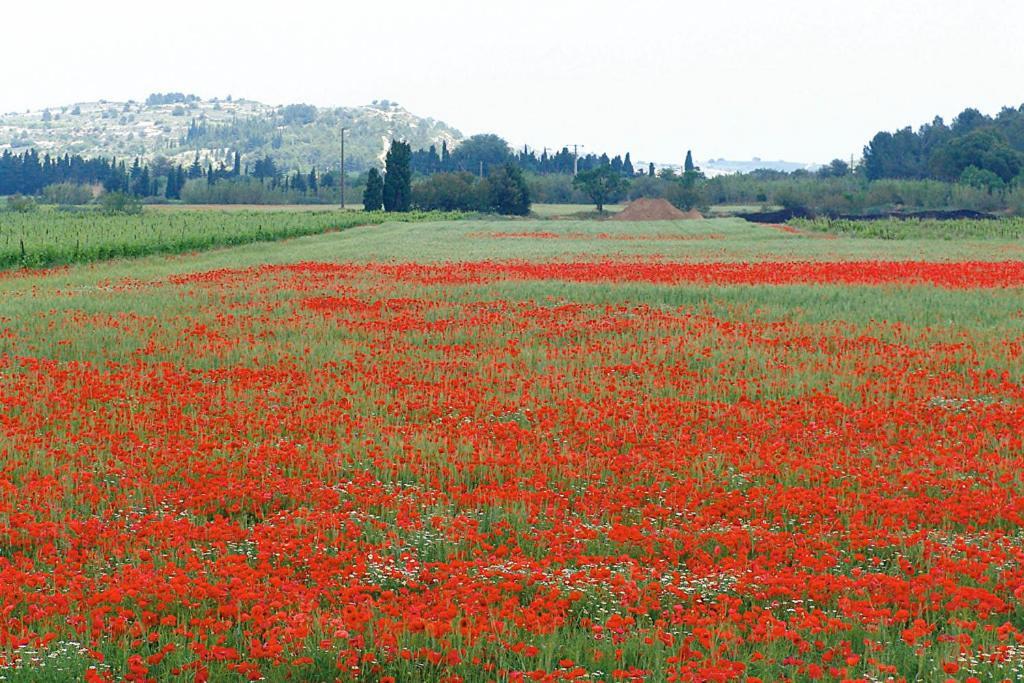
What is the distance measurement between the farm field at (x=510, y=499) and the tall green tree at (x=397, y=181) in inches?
3790

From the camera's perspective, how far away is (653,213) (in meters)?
106

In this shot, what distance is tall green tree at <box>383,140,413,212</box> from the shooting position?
11625 cm

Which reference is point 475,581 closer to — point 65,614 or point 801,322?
point 65,614

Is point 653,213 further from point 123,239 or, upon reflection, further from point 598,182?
point 123,239

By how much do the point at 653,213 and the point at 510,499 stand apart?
99.1m

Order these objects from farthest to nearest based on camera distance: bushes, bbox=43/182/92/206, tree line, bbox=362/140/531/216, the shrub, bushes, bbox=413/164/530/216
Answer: bushes, bbox=43/182/92/206
tree line, bbox=362/140/531/216
bushes, bbox=413/164/530/216
the shrub

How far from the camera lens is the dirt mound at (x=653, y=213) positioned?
106 m

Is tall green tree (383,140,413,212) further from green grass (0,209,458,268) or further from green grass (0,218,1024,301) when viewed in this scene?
green grass (0,218,1024,301)

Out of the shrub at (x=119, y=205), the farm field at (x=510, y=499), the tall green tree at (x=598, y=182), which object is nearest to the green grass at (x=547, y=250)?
the farm field at (x=510, y=499)

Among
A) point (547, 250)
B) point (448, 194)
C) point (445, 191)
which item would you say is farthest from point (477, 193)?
point (547, 250)

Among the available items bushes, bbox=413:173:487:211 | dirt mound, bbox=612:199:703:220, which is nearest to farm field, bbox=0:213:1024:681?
dirt mound, bbox=612:199:703:220

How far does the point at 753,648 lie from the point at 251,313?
727 inches

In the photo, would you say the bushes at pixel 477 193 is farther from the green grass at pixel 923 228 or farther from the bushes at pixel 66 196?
the bushes at pixel 66 196

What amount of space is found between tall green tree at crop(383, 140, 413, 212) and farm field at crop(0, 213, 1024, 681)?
96.3 metres
